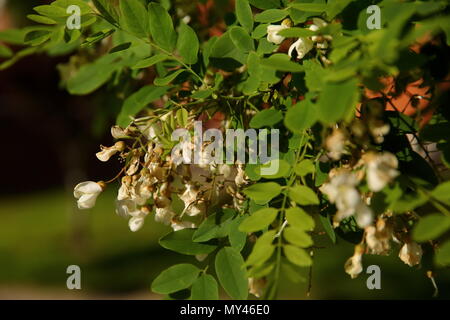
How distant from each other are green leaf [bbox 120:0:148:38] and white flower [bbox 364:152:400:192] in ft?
1.57

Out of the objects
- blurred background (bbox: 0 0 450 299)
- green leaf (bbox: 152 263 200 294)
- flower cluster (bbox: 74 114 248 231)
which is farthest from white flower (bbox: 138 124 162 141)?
blurred background (bbox: 0 0 450 299)

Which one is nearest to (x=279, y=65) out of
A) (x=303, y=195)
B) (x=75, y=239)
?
(x=303, y=195)

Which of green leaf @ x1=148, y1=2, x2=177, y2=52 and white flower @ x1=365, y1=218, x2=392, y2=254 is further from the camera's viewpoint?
green leaf @ x1=148, y1=2, x2=177, y2=52

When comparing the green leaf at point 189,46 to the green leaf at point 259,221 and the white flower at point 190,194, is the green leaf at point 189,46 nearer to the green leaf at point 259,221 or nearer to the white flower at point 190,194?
the white flower at point 190,194

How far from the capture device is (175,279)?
2.79 ft

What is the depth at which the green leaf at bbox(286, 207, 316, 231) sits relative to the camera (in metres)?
0.69

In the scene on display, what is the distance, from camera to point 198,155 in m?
0.82

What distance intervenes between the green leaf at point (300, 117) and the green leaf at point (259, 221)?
13 centimetres

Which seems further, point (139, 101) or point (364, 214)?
point (139, 101)

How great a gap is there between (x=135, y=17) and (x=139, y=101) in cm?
20

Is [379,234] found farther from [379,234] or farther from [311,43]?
[311,43]

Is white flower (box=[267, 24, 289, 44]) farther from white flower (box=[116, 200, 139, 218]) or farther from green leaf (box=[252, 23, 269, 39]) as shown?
white flower (box=[116, 200, 139, 218])

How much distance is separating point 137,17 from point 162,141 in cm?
23
